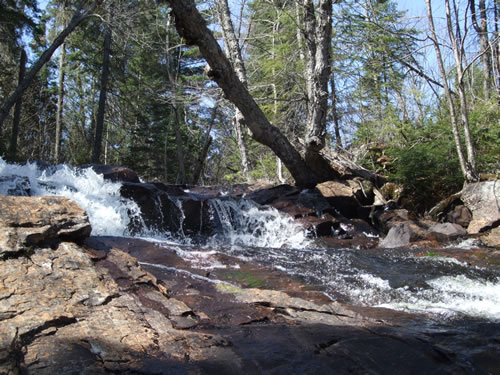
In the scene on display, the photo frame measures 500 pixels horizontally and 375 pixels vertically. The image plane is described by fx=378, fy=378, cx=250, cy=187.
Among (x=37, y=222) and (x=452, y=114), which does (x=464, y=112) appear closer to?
(x=452, y=114)

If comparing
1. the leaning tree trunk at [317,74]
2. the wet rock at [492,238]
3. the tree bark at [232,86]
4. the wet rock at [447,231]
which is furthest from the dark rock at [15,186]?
the wet rock at [492,238]

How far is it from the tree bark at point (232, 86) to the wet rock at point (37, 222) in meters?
4.81

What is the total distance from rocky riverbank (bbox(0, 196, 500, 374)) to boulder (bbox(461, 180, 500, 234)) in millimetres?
5844

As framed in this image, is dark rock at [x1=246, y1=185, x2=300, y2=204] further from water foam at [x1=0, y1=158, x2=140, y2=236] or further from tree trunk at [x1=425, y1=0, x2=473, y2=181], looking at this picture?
tree trunk at [x1=425, y1=0, x2=473, y2=181]

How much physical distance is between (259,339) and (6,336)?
1475 mm

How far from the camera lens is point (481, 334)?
Result: 112 inches

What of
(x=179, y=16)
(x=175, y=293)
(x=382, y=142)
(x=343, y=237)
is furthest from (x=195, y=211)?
(x=382, y=142)

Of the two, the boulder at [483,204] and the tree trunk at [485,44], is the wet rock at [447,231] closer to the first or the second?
the boulder at [483,204]

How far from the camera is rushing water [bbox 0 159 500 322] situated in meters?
3.91

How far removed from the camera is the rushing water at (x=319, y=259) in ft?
12.8

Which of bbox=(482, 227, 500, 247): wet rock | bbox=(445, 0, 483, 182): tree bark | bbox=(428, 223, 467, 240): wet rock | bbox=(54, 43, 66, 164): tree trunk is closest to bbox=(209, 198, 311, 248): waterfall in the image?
bbox=(428, 223, 467, 240): wet rock

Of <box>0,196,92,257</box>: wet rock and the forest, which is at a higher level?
the forest

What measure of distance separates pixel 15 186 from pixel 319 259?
561cm

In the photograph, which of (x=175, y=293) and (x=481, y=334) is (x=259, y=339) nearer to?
(x=175, y=293)
